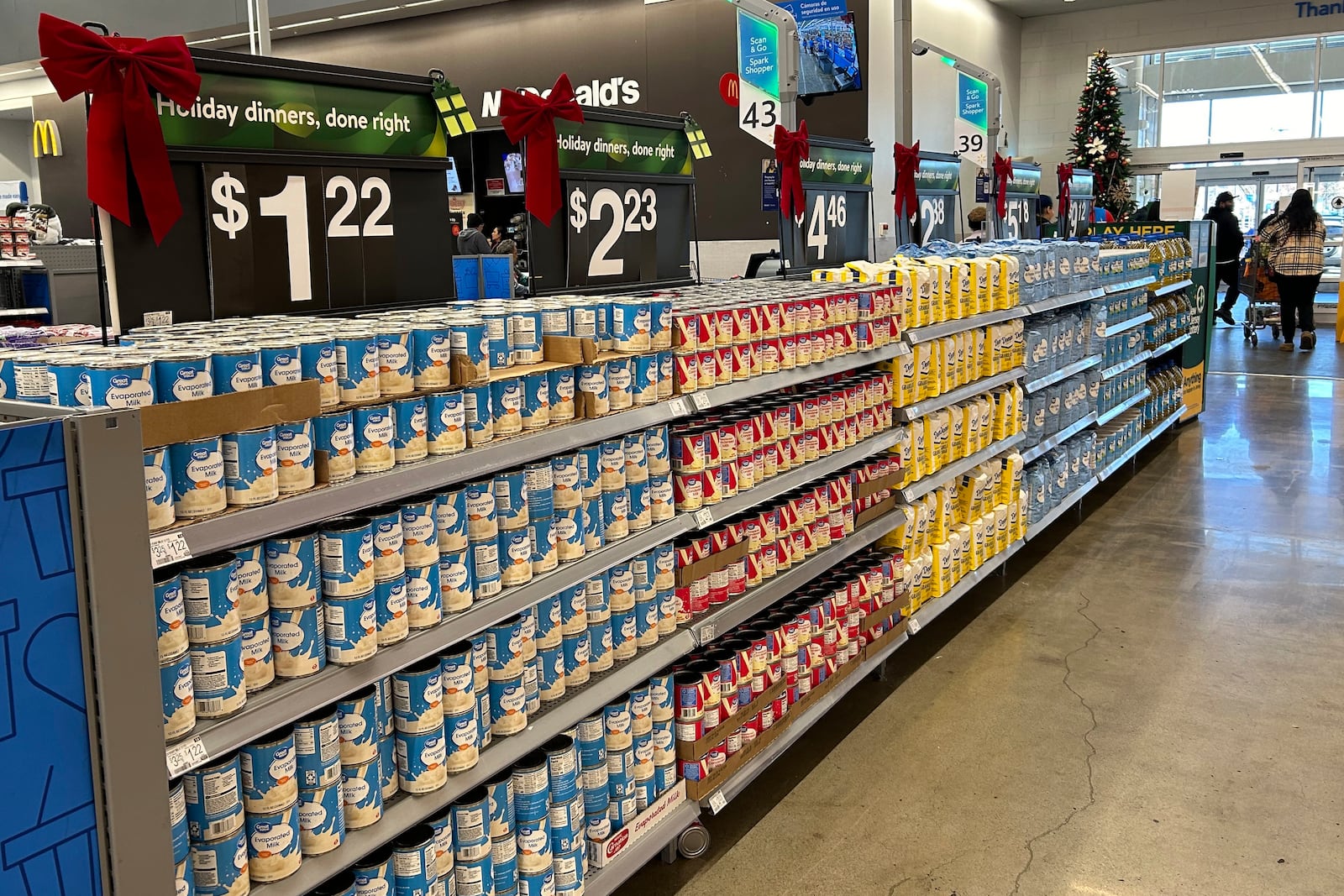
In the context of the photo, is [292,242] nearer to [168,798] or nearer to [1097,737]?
[168,798]

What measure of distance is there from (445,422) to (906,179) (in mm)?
3985

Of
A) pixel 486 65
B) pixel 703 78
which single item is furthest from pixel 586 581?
pixel 486 65

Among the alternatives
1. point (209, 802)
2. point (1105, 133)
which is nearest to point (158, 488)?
point (209, 802)

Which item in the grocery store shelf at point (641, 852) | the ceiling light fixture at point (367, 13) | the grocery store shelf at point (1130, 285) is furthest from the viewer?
the ceiling light fixture at point (367, 13)

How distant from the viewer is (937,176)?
20.6 feet

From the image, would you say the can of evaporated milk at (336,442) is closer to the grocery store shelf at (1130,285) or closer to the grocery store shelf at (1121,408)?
the grocery store shelf at (1130,285)

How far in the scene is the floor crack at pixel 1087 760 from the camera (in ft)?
9.91

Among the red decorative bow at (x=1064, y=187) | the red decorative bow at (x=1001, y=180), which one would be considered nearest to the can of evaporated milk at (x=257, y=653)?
the red decorative bow at (x=1001, y=180)

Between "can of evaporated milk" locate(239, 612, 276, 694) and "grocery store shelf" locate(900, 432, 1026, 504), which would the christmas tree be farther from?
"can of evaporated milk" locate(239, 612, 276, 694)

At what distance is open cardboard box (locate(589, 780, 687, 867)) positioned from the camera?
8.76 feet

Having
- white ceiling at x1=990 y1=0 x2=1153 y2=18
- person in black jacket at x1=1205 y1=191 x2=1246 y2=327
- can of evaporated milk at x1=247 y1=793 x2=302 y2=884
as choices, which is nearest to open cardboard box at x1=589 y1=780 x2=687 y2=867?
can of evaporated milk at x1=247 y1=793 x2=302 y2=884

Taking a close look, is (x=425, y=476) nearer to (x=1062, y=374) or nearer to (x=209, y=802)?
(x=209, y=802)

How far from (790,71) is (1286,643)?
3.31 m

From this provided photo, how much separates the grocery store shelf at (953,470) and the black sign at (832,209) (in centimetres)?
102
